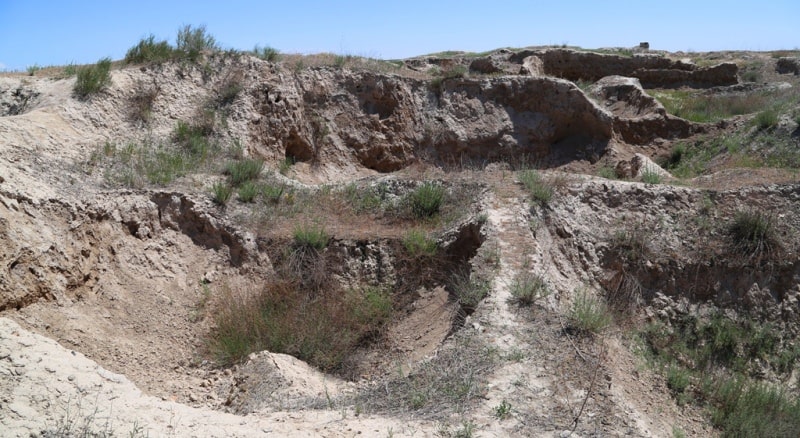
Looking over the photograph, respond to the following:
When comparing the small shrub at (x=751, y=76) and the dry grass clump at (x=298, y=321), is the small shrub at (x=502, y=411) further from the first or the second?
the small shrub at (x=751, y=76)

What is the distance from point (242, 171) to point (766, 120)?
9831 millimetres

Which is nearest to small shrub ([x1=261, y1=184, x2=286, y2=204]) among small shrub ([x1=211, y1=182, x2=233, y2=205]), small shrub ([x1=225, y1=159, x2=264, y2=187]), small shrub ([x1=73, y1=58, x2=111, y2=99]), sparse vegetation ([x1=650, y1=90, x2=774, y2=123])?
small shrub ([x1=225, y1=159, x2=264, y2=187])

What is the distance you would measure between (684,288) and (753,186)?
2091mm

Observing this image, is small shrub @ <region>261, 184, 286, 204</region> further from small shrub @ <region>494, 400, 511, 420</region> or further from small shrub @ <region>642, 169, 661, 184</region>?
small shrub @ <region>642, 169, 661, 184</region>

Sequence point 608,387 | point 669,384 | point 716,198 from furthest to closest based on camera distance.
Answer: point 716,198
point 669,384
point 608,387

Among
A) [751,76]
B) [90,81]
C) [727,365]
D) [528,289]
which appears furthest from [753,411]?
[751,76]

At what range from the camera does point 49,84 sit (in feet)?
35.3

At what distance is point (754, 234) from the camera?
8.84 metres

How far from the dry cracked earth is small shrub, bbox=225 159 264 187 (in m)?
0.11

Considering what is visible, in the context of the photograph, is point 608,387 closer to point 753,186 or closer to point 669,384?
point 669,384

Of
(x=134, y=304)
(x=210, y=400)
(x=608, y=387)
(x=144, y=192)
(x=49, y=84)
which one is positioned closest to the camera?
(x=608, y=387)

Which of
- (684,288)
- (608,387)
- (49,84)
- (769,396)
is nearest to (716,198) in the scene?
(684,288)

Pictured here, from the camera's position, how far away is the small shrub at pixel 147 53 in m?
11.7

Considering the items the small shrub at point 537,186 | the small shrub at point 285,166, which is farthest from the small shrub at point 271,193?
the small shrub at point 537,186
